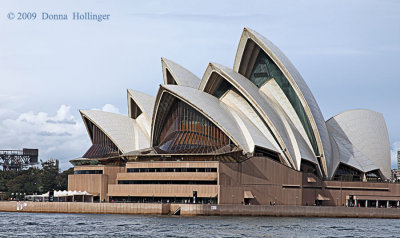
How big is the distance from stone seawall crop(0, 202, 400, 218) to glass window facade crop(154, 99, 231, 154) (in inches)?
371

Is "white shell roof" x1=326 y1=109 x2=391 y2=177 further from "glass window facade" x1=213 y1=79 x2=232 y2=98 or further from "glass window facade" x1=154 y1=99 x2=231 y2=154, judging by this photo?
"glass window facade" x1=154 y1=99 x2=231 y2=154

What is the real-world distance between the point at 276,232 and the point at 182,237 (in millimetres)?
9947

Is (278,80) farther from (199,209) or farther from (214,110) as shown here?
(199,209)

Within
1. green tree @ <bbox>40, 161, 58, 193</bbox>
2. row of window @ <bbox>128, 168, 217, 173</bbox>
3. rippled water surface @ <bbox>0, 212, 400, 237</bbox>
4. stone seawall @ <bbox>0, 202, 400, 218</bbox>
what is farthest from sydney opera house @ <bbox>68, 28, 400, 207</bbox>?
green tree @ <bbox>40, 161, 58, 193</bbox>

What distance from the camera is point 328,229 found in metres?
62.2

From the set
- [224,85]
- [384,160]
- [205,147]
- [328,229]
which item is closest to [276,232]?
[328,229]

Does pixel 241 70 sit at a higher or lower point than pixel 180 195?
higher

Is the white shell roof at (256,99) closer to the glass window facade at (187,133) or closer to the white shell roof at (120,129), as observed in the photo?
the glass window facade at (187,133)

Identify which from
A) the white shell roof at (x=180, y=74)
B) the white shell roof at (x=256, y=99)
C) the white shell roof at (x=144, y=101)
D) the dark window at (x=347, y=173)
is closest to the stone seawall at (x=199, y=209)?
the dark window at (x=347, y=173)

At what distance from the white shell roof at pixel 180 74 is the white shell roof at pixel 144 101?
404 cm

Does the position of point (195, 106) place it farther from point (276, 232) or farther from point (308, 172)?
point (276, 232)

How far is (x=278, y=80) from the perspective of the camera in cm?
9031

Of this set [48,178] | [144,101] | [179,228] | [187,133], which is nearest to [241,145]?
[187,133]

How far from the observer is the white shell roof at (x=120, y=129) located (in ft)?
310
